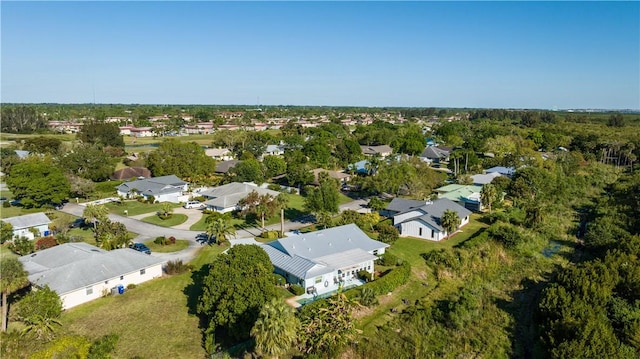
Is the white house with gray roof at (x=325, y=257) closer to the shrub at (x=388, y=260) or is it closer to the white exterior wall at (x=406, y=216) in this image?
the shrub at (x=388, y=260)

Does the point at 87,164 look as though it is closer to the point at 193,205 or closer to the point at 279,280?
the point at 193,205

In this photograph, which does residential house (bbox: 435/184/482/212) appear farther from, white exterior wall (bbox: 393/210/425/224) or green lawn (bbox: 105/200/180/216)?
green lawn (bbox: 105/200/180/216)

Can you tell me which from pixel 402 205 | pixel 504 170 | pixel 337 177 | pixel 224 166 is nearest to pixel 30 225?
pixel 224 166

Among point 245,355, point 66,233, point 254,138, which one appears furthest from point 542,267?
point 254,138

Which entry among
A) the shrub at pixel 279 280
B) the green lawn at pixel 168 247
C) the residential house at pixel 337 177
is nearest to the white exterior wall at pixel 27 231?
the green lawn at pixel 168 247

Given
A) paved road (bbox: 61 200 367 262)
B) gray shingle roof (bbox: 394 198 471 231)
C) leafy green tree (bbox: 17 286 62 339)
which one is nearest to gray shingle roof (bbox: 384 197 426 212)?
gray shingle roof (bbox: 394 198 471 231)

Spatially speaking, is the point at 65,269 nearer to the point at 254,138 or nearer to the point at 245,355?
the point at 245,355
